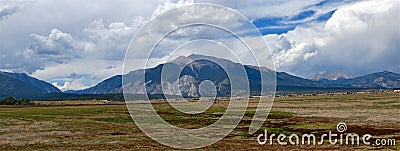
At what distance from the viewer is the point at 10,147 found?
5244cm

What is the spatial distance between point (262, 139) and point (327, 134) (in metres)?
12.3

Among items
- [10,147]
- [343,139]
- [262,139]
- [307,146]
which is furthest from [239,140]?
[10,147]

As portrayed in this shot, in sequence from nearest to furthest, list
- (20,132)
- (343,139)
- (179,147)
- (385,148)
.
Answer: (385,148) → (179,147) → (343,139) → (20,132)

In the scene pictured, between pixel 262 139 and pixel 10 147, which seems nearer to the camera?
pixel 10 147

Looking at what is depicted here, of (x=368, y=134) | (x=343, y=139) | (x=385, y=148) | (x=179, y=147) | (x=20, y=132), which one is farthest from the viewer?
(x=20, y=132)

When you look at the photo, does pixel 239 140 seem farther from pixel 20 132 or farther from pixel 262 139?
pixel 20 132

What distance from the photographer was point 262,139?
207ft

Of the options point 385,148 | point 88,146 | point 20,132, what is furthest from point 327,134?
point 20,132

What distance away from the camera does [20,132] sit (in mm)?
70938

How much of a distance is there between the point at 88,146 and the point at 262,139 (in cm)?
2562

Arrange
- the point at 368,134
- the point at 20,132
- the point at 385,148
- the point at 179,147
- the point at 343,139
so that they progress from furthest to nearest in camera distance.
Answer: the point at 20,132 < the point at 368,134 < the point at 343,139 < the point at 179,147 < the point at 385,148

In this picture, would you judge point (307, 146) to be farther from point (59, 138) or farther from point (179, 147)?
point (59, 138)

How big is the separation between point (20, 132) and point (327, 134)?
2028 inches

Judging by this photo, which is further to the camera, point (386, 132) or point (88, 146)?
point (386, 132)
